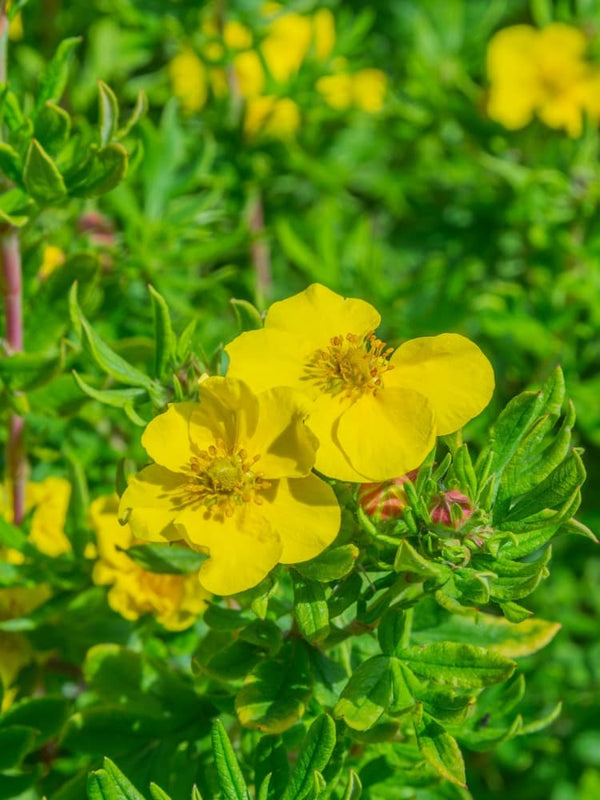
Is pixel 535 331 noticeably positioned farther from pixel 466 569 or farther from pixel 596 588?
pixel 466 569

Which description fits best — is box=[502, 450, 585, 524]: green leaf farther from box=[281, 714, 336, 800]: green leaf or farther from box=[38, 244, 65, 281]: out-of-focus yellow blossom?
box=[38, 244, 65, 281]: out-of-focus yellow blossom

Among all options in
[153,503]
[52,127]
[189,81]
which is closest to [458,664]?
[153,503]

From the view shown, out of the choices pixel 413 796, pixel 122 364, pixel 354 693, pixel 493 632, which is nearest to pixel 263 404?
pixel 122 364

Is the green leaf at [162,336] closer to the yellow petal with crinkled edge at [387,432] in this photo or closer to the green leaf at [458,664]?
the yellow petal with crinkled edge at [387,432]

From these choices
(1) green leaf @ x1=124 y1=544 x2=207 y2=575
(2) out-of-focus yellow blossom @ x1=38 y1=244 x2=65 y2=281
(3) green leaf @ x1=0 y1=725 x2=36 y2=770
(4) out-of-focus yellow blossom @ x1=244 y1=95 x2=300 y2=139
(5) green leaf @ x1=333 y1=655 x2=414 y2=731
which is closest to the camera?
(5) green leaf @ x1=333 y1=655 x2=414 y2=731

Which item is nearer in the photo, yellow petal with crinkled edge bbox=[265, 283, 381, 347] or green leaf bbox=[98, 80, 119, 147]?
yellow petal with crinkled edge bbox=[265, 283, 381, 347]

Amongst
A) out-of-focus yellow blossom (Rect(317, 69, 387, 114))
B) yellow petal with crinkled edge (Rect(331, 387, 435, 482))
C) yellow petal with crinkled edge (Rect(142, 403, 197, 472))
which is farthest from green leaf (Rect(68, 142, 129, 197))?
out-of-focus yellow blossom (Rect(317, 69, 387, 114))

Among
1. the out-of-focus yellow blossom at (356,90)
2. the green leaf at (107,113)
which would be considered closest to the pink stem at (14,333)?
the green leaf at (107,113)
